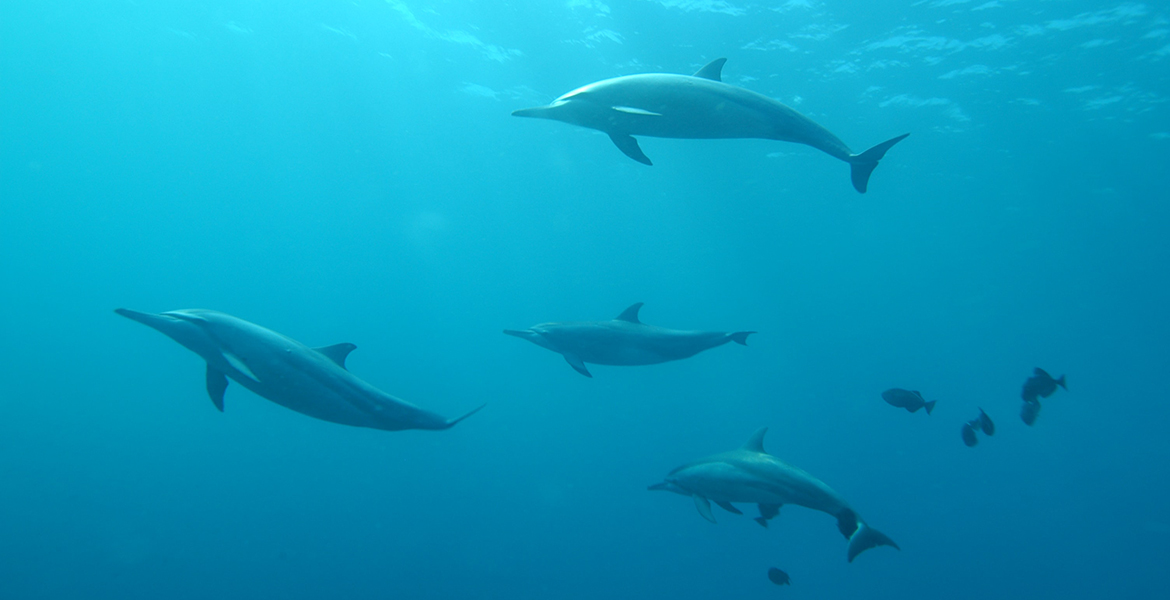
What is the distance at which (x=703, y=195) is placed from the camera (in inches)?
1209

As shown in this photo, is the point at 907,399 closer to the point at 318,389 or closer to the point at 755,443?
the point at 755,443

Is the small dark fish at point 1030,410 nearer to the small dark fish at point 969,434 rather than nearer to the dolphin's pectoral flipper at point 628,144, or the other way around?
the small dark fish at point 969,434

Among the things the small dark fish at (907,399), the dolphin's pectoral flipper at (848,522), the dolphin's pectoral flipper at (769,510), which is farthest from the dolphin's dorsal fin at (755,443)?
the small dark fish at (907,399)

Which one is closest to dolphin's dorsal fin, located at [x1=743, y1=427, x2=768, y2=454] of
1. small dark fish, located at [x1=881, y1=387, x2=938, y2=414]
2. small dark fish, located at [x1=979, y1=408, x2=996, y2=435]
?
small dark fish, located at [x1=881, y1=387, x2=938, y2=414]

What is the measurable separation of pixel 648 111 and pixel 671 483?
165 inches

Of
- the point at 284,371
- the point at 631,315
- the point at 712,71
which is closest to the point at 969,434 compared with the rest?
the point at 631,315

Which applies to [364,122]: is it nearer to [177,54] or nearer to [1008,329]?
[177,54]

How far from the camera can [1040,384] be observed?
6.18 meters

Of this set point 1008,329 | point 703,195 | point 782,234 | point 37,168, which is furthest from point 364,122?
point 1008,329

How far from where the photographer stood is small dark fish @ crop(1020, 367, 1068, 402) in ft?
20.0

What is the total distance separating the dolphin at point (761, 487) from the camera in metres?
5.16

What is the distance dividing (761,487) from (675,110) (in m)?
3.79

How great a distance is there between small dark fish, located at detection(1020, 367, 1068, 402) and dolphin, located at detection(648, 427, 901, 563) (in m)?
2.74

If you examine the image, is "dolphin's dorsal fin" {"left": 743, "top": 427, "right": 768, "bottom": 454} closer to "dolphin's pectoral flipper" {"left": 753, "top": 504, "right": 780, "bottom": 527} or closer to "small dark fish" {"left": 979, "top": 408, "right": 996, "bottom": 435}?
"dolphin's pectoral flipper" {"left": 753, "top": 504, "right": 780, "bottom": 527}
